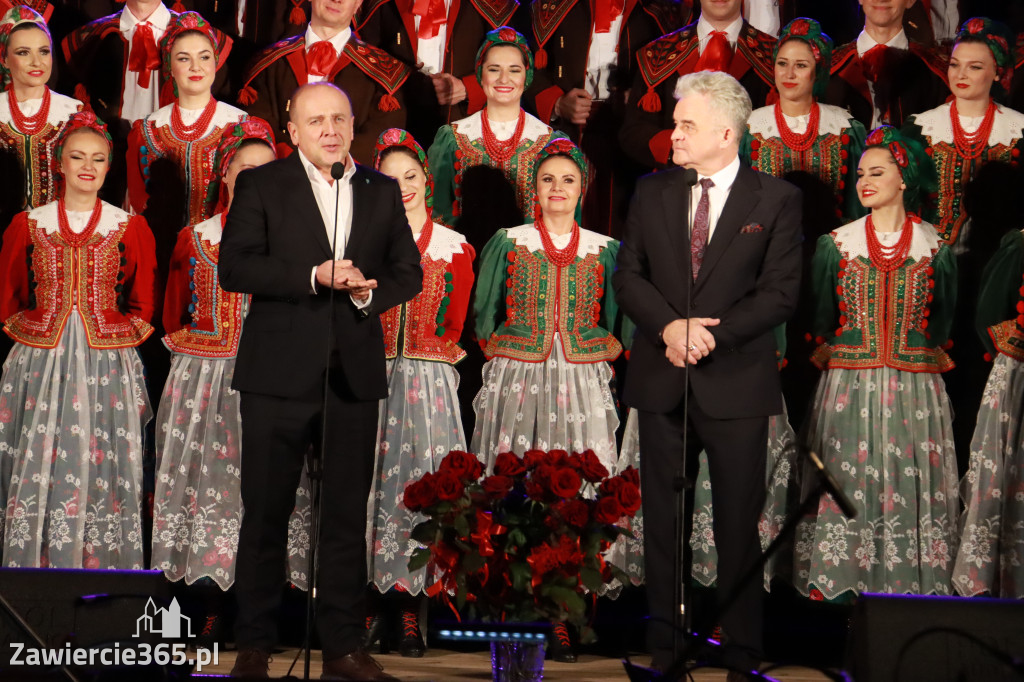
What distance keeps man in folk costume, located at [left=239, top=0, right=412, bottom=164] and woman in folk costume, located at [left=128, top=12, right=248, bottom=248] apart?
15cm

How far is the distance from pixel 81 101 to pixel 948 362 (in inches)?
145

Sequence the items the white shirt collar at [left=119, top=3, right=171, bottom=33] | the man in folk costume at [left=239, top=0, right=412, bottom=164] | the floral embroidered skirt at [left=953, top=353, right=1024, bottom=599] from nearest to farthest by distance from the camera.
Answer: the floral embroidered skirt at [left=953, top=353, right=1024, bottom=599]
the man in folk costume at [left=239, top=0, right=412, bottom=164]
the white shirt collar at [left=119, top=3, right=171, bottom=33]

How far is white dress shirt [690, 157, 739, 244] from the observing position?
3829mm

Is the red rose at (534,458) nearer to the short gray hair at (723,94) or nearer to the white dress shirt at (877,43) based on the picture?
the short gray hair at (723,94)

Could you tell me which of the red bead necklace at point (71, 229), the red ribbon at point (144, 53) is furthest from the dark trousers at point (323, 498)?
the red ribbon at point (144, 53)

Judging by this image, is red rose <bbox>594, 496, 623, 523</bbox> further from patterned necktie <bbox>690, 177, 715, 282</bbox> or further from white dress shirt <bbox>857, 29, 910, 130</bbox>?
white dress shirt <bbox>857, 29, 910, 130</bbox>

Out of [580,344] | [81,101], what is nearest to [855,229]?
[580,344]

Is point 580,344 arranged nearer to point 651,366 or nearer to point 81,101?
point 651,366

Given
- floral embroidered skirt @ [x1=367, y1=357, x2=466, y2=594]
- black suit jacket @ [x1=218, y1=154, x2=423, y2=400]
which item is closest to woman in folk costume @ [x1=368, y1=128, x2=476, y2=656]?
floral embroidered skirt @ [x1=367, y1=357, x2=466, y2=594]

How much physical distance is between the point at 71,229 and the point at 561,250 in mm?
1961

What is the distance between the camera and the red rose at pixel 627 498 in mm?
3256

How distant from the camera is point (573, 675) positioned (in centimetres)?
407

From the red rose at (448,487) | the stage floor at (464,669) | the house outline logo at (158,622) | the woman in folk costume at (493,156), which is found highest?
the woman in folk costume at (493,156)

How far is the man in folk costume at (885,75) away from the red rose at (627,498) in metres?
2.40
